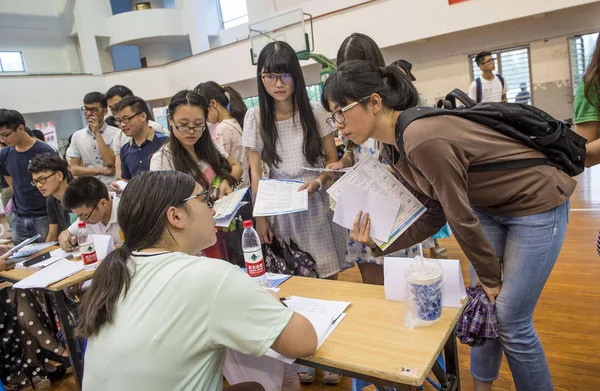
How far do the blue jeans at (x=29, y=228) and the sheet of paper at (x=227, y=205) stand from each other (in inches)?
80.0

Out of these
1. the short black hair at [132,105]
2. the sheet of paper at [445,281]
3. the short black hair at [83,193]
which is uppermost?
the short black hair at [132,105]

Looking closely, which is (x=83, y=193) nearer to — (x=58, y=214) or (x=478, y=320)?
(x=58, y=214)

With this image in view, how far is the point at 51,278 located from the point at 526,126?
205cm

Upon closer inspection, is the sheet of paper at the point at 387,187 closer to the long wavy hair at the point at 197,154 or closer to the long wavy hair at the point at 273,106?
the long wavy hair at the point at 273,106

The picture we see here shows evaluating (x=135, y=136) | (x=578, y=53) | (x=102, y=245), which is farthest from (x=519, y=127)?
(x=578, y=53)

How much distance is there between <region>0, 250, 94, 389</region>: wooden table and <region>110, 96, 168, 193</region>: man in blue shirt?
0.60 metres

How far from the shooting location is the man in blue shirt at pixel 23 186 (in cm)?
315

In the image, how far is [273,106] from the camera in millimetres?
1950

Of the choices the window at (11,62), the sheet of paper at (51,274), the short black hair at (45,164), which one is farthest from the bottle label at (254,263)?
the window at (11,62)

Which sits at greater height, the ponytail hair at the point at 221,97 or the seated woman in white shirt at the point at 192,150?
the ponytail hair at the point at 221,97

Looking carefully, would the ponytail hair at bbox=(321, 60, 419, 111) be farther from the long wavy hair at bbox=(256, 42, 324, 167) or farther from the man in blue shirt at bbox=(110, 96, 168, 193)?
the man in blue shirt at bbox=(110, 96, 168, 193)

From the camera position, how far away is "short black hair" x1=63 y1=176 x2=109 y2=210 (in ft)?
7.02

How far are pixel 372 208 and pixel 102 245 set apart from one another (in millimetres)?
1428

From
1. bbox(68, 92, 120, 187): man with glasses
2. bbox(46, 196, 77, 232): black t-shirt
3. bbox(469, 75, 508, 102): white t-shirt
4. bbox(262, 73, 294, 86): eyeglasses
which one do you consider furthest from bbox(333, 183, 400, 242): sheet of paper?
bbox(469, 75, 508, 102): white t-shirt
